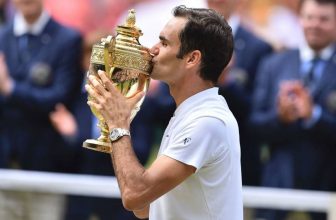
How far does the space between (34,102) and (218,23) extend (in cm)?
376

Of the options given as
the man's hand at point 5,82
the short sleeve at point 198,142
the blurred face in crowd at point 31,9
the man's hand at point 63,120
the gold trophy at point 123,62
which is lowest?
the man's hand at point 63,120

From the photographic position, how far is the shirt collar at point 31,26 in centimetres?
756

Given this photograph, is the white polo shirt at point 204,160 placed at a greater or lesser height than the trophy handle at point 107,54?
lesser

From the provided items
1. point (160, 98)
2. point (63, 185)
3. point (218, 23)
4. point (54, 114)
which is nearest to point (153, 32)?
point (160, 98)

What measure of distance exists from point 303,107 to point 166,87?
1072 mm

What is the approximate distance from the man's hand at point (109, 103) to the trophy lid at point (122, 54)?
0.06 metres

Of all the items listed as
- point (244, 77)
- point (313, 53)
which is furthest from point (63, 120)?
point (313, 53)

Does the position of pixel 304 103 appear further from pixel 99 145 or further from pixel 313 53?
pixel 99 145

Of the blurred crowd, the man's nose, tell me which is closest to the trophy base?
the man's nose

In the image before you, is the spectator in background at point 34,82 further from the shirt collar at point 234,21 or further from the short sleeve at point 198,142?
the short sleeve at point 198,142

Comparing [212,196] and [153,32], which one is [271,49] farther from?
[212,196]

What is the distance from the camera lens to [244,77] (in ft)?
23.8

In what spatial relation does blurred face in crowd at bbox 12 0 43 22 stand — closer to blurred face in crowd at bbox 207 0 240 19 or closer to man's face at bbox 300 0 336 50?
blurred face in crowd at bbox 207 0 240 19

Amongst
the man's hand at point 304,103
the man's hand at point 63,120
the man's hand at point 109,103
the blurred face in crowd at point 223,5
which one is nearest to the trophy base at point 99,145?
the man's hand at point 109,103
